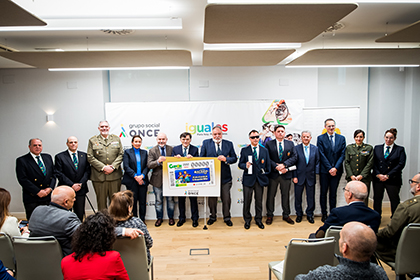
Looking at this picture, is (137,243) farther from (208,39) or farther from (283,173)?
(283,173)

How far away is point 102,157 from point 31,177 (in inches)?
46.8

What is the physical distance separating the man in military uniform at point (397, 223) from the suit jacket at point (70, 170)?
15.6ft

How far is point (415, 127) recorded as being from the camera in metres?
5.96

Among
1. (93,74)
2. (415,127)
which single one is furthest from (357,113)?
(93,74)

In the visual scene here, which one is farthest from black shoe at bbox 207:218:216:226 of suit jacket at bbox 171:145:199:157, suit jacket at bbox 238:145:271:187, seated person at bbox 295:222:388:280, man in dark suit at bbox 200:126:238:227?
seated person at bbox 295:222:388:280

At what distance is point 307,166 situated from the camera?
A: 5312mm

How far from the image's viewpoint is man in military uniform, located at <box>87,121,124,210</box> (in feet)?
16.5

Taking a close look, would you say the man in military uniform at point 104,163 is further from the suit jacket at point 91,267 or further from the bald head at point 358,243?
the bald head at point 358,243

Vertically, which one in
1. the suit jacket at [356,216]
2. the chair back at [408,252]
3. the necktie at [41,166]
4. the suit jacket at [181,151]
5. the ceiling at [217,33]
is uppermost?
the ceiling at [217,33]

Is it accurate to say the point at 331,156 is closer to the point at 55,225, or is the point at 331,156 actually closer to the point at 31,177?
the point at 55,225

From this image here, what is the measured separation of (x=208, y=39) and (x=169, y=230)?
353cm

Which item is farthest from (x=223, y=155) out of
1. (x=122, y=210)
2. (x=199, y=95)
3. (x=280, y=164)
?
(x=122, y=210)

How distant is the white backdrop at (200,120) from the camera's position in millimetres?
5547

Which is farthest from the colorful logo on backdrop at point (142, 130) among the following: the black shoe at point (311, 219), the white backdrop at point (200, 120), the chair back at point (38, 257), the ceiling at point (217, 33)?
the black shoe at point (311, 219)
